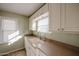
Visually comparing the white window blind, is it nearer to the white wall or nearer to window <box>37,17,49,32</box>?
the white wall

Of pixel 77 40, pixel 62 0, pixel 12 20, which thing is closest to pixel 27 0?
pixel 62 0

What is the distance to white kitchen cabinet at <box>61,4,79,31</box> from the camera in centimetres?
96

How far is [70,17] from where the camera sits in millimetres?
1040

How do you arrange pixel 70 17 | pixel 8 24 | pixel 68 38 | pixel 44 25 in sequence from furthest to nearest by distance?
pixel 44 25, pixel 8 24, pixel 68 38, pixel 70 17

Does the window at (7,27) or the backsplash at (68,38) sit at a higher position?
the window at (7,27)

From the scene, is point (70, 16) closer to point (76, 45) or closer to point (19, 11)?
point (76, 45)

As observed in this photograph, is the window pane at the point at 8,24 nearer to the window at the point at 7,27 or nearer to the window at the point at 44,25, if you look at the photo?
the window at the point at 7,27

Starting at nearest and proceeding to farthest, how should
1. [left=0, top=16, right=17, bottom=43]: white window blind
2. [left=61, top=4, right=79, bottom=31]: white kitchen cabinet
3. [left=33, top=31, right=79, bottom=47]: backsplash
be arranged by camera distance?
[left=61, top=4, right=79, bottom=31]: white kitchen cabinet, [left=33, top=31, right=79, bottom=47]: backsplash, [left=0, top=16, right=17, bottom=43]: white window blind

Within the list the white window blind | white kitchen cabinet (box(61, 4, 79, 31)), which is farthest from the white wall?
white kitchen cabinet (box(61, 4, 79, 31))

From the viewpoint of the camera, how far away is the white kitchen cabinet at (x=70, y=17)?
964mm

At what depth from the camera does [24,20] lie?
1.94 m

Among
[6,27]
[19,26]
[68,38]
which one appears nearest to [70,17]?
[68,38]

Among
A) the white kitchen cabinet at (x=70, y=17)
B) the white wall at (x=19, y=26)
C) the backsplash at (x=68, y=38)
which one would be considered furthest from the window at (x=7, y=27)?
the white kitchen cabinet at (x=70, y=17)

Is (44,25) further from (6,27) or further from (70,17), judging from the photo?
Answer: (70,17)
